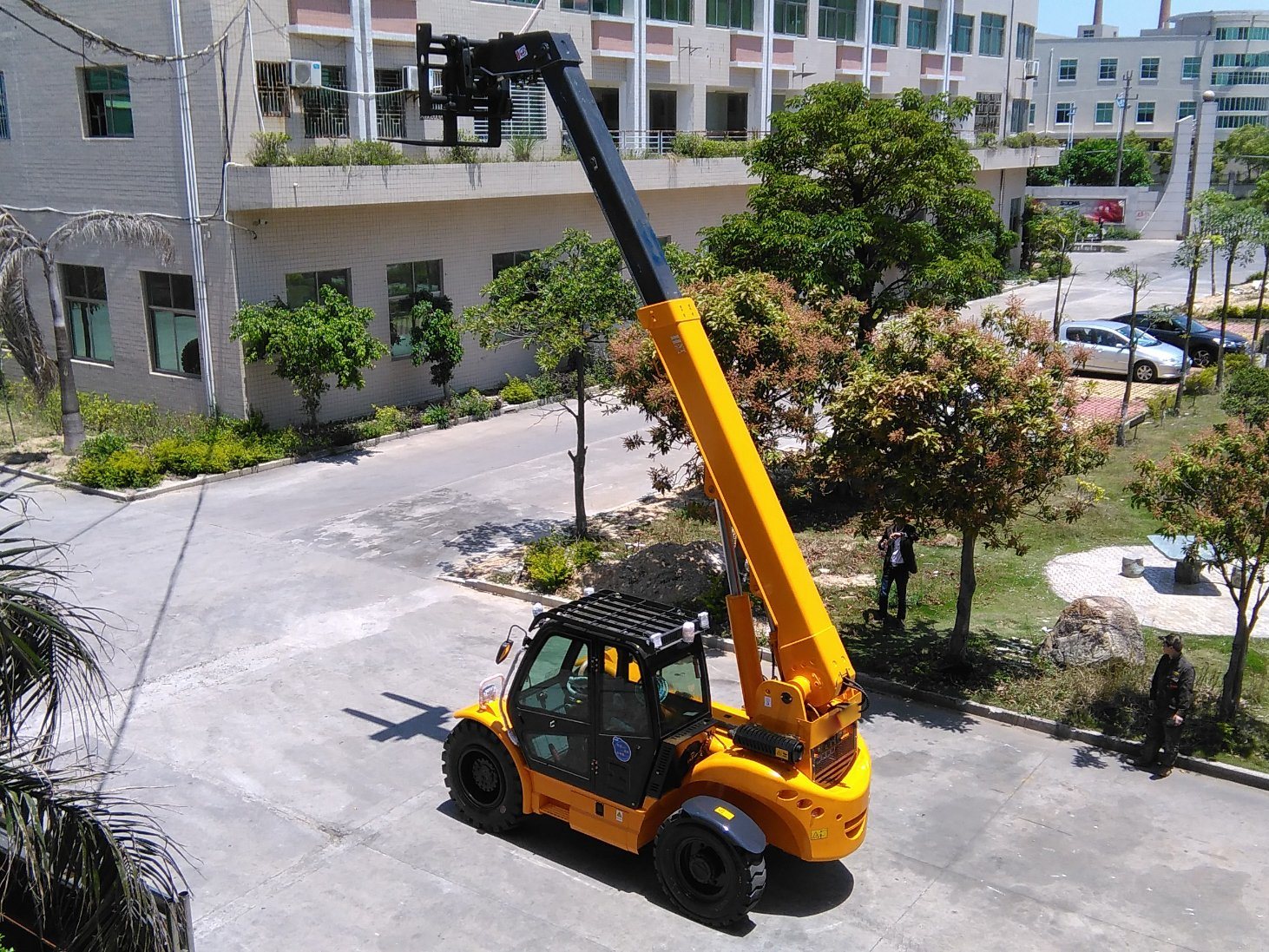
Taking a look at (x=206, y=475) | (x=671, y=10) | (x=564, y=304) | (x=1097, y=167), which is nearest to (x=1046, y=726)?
(x=564, y=304)

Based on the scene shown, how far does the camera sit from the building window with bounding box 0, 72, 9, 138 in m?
25.0

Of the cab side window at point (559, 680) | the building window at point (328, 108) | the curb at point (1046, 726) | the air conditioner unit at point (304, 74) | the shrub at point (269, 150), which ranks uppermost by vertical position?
the air conditioner unit at point (304, 74)

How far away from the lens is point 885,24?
145ft

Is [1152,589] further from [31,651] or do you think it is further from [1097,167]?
[1097,167]

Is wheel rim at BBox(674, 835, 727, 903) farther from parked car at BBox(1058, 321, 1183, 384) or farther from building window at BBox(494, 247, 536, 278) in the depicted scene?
parked car at BBox(1058, 321, 1183, 384)

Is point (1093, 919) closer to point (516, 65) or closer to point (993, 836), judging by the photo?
point (993, 836)

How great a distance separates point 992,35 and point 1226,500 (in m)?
47.4

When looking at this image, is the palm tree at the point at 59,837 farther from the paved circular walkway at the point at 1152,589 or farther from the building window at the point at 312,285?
the building window at the point at 312,285

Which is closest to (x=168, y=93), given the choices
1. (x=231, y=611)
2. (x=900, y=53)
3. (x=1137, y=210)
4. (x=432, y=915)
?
(x=231, y=611)

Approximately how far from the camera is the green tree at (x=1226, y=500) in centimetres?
1066

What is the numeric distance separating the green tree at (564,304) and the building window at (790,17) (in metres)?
24.9

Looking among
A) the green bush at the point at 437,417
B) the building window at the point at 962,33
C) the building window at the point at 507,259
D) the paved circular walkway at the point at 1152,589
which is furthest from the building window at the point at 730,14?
the paved circular walkway at the point at 1152,589

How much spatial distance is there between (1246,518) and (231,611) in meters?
11.4

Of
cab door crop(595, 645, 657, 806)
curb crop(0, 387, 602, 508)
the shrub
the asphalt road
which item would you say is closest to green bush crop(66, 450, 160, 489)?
curb crop(0, 387, 602, 508)
